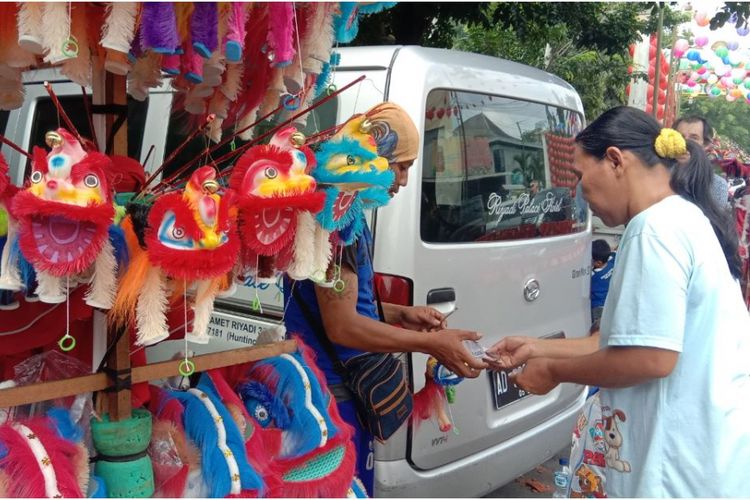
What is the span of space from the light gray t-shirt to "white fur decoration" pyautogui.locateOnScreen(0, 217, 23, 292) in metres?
1.33

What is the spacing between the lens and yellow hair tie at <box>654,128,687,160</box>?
169cm

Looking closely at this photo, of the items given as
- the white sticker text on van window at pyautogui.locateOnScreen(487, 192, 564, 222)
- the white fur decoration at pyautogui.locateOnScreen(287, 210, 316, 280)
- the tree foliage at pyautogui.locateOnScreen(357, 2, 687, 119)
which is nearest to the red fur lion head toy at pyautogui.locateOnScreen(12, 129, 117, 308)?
the white fur decoration at pyautogui.locateOnScreen(287, 210, 316, 280)

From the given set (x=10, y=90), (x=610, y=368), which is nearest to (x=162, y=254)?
(x=10, y=90)

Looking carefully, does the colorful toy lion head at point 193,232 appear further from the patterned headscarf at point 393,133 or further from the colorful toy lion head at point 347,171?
the patterned headscarf at point 393,133

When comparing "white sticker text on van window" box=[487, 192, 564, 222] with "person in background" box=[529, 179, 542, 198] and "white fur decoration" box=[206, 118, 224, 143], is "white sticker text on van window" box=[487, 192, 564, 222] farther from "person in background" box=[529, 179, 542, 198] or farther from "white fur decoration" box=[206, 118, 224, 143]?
"white fur decoration" box=[206, 118, 224, 143]

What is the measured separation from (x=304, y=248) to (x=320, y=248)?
64mm

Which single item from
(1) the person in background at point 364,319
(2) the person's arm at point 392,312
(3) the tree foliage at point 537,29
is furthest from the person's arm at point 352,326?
(3) the tree foliage at point 537,29

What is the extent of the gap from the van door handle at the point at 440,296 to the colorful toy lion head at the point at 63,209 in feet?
4.76

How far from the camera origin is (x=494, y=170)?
2818mm

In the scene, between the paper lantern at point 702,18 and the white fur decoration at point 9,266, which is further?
the paper lantern at point 702,18

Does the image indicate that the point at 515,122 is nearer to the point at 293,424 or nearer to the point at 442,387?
the point at 442,387

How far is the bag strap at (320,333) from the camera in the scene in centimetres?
204

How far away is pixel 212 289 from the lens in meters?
1.33

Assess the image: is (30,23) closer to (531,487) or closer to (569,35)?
(531,487)
